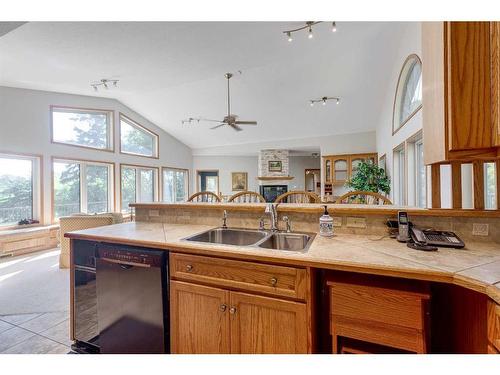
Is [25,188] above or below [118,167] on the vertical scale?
below

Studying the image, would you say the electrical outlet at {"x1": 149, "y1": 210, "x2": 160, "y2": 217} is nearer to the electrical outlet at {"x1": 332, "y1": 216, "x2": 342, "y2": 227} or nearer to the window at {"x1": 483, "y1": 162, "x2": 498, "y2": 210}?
the electrical outlet at {"x1": 332, "y1": 216, "x2": 342, "y2": 227}

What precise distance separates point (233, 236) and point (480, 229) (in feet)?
5.22

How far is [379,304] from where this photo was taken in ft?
3.45

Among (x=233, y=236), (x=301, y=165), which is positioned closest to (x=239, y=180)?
(x=301, y=165)

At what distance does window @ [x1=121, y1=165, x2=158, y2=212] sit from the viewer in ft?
22.4

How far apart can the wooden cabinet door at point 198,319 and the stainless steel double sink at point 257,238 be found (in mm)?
354

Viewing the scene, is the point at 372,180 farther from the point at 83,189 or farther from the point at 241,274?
the point at 83,189

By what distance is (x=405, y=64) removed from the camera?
3.90m

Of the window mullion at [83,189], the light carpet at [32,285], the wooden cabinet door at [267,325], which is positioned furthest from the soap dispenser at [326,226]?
the window mullion at [83,189]

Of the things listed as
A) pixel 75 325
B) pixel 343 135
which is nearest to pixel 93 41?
pixel 75 325

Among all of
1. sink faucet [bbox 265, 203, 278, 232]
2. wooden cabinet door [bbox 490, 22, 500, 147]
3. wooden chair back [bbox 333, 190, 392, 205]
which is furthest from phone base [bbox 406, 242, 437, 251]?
wooden chair back [bbox 333, 190, 392, 205]

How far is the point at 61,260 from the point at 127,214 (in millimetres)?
2931
